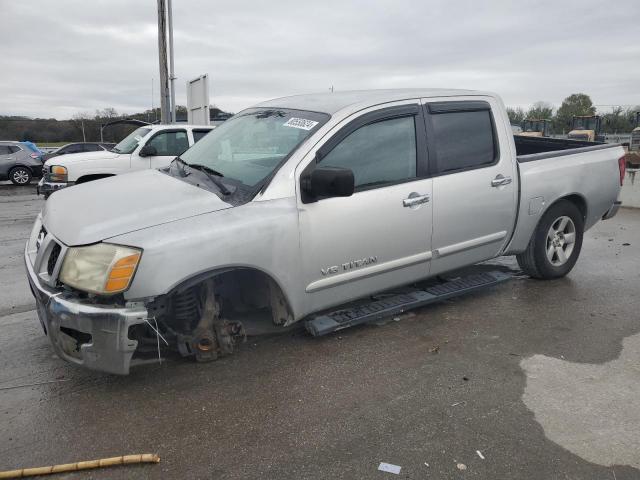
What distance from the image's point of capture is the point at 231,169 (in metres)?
3.81

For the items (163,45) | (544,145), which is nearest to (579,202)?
(544,145)

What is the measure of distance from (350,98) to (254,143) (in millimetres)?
798

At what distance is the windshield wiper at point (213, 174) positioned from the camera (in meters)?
3.49

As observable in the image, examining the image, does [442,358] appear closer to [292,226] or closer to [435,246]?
[435,246]

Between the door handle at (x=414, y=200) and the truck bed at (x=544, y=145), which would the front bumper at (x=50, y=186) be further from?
the door handle at (x=414, y=200)

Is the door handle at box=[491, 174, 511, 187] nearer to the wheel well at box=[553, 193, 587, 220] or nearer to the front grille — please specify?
the wheel well at box=[553, 193, 587, 220]

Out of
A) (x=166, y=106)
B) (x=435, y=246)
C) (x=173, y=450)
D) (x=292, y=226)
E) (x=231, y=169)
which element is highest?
(x=166, y=106)

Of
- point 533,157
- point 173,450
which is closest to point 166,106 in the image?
point 533,157

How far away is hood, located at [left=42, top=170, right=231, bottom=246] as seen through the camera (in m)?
3.07

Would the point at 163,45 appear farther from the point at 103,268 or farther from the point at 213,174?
the point at 103,268

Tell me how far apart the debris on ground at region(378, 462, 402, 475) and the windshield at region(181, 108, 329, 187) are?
1.85 meters

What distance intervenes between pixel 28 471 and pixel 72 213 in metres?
1.53

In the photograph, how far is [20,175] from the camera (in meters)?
19.2

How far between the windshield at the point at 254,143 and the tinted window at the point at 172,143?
6374mm
